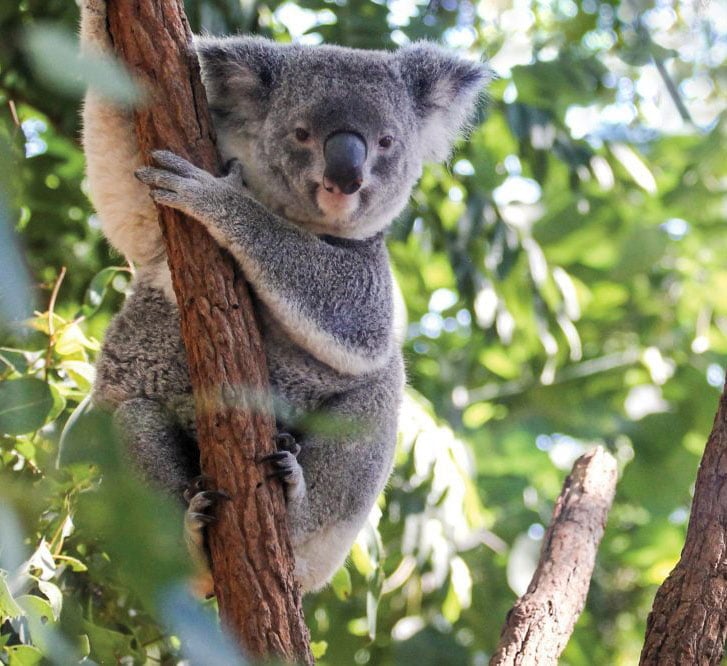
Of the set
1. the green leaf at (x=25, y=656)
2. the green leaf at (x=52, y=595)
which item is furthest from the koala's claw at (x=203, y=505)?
the green leaf at (x=25, y=656)

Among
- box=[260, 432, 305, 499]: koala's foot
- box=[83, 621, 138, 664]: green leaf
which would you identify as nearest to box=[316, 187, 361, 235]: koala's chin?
box=[260, 432, 305, 499]: koala's foot

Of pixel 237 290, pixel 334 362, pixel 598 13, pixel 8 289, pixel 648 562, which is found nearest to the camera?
pixel 8 289

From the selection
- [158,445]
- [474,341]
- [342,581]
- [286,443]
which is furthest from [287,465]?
[474,341]

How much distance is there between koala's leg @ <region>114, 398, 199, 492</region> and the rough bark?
3.53ft

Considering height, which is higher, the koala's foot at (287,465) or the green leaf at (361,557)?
the koala's foot at (287,465)

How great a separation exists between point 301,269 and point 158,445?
67 centimetres

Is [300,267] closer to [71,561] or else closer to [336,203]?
[336,203]

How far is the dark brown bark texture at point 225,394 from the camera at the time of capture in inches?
87.9

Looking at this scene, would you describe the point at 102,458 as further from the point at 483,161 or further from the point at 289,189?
the point at 483,161

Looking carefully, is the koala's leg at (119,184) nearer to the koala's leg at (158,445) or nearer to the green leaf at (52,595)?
the koala's leg at (158,445)

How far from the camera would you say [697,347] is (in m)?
5.92

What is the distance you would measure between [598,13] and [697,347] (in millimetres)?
2134

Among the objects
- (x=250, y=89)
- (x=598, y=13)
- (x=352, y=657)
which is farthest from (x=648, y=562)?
(x=250, y=89)

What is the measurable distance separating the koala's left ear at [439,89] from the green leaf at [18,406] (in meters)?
2.09
